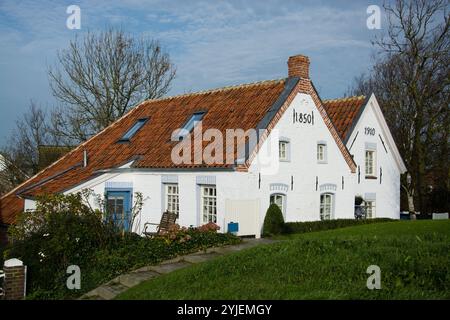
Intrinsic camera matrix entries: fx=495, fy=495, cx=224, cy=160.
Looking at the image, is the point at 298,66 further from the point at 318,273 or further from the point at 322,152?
the point at 318,273

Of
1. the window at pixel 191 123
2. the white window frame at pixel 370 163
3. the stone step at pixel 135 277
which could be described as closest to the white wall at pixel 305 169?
the window at pixel 191 123

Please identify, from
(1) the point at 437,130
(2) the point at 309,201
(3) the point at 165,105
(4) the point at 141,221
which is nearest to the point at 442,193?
(1) the point at 437,130

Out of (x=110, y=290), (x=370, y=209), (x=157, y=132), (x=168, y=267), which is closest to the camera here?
(x=110, y=290)

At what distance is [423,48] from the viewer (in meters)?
32.3

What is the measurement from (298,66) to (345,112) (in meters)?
7.59

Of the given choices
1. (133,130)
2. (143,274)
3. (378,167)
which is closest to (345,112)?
(378,167)

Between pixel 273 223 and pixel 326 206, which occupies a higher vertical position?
pixel 326 206

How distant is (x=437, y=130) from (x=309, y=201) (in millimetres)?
15658

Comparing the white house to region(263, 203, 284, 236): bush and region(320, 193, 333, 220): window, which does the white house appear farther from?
region(263, 203, 284, 236): bush

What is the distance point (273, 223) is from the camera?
18828 millimetres

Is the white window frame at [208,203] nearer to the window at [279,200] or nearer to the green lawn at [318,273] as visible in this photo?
the window at [279,200]
